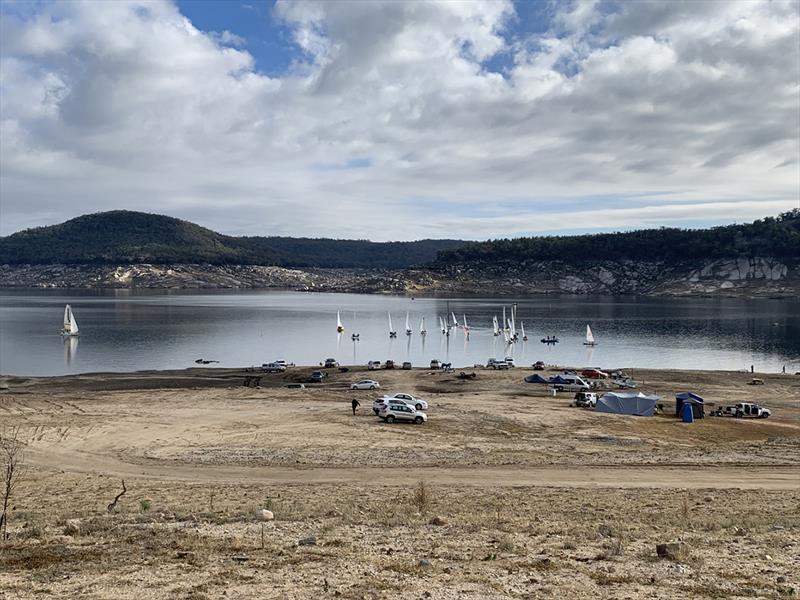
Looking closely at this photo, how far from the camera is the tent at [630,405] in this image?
45656 mm

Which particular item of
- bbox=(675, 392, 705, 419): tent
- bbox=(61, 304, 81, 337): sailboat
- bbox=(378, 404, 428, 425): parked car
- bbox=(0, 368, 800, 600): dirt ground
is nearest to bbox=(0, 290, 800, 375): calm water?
bbox=(61, 304, 81, 337): sailboat

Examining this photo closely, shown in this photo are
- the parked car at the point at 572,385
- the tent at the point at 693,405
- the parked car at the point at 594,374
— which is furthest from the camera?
the parked car at the point at 594,374

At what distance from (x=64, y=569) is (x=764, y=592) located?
1326 cm

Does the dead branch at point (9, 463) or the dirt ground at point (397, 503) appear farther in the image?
the dead branch at point (9, 463)

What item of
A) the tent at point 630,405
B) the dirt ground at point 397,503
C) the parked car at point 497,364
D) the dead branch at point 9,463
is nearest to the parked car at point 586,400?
the dirt ground at point 397,503

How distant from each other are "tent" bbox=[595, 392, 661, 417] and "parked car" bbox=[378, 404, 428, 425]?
13.0m

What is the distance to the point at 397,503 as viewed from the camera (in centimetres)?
2202

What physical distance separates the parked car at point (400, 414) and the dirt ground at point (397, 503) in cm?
91

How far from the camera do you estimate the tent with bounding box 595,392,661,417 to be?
45.7 meters

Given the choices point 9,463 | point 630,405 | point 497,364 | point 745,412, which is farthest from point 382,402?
point 497,364

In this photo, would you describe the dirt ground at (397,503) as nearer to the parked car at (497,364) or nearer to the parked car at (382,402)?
the parked car at (382,402)

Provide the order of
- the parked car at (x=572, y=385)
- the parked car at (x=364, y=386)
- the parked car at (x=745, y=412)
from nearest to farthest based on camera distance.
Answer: the parked car at (x=745, y=412) < the parked car at (x=364, y=386) < the parked car at (x=572, y=385)

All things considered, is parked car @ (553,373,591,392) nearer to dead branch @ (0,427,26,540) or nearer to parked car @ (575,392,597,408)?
parked car @ (575,392,597,408)

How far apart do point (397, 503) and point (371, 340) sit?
4153 inches
